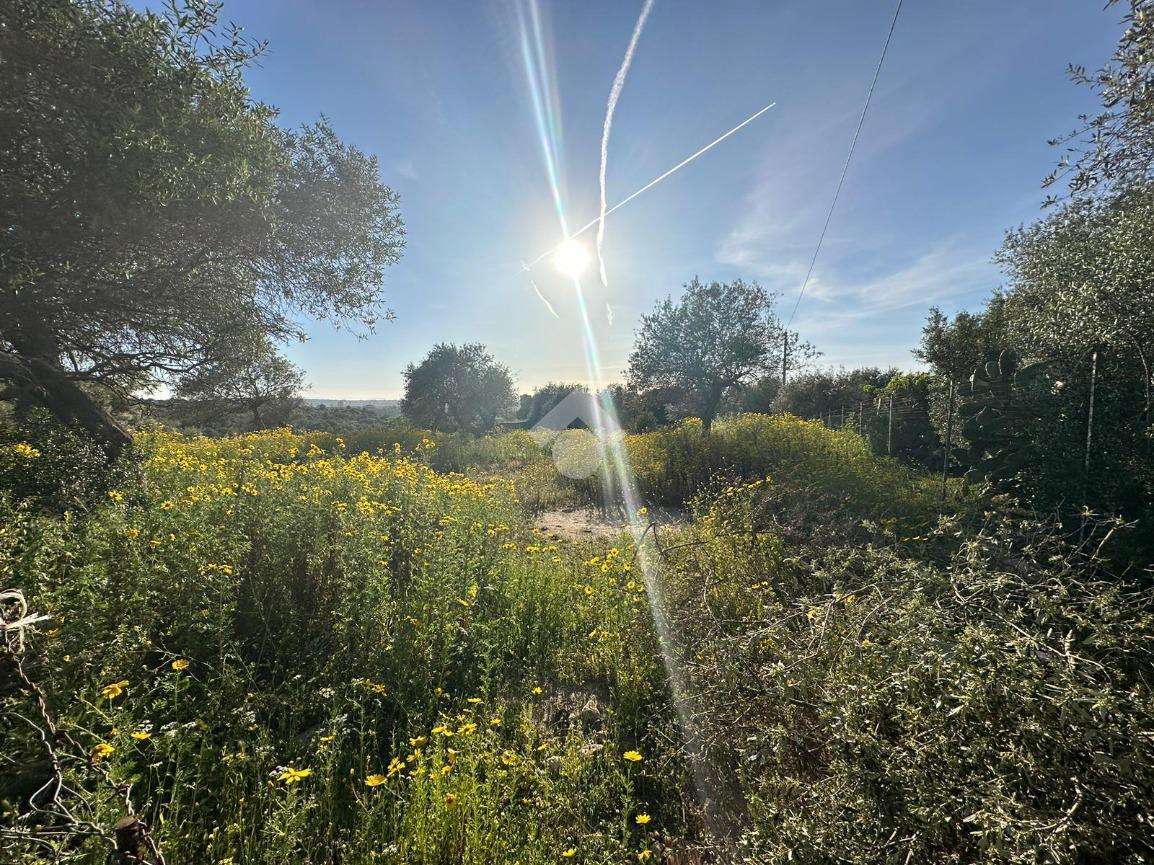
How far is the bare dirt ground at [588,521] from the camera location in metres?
7.95

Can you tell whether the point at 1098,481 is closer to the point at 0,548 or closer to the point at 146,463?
the point at 0,548

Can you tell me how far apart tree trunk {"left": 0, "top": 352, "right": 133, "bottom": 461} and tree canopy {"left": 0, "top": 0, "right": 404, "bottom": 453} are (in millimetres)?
21

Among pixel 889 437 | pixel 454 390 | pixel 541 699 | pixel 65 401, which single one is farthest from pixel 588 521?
pixel 454 390

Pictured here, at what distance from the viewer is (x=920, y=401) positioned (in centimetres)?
1348

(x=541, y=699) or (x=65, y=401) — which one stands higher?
(x=65, y=401)

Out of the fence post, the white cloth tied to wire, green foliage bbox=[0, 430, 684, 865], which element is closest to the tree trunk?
green foliage bbox=[0, 430, 684, 865]

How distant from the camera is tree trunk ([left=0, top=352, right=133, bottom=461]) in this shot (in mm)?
6047

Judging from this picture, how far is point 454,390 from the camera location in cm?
3375

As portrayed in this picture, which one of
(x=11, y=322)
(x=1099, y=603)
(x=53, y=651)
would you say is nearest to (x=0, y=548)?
(x=53, y=651)

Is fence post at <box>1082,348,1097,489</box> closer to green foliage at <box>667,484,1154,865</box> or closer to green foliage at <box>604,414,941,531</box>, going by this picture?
green foliage at <box>604,414,941,531</box>

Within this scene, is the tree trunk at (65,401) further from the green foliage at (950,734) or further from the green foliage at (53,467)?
the green foliage at (950,734)

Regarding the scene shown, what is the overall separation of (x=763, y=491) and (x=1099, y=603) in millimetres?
5817

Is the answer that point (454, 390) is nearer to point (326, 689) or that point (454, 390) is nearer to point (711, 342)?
point (711, 342)

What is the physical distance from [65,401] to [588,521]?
8330 mm
